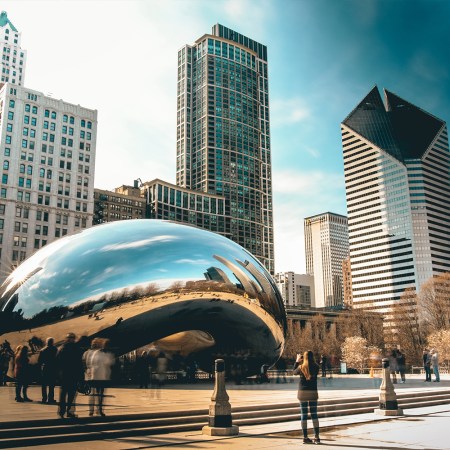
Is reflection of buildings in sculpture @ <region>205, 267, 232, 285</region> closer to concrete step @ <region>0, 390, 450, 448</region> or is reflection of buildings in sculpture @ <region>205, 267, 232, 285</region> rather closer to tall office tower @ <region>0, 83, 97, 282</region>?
concrete step @ <region>0, 390, 450, 448</region>

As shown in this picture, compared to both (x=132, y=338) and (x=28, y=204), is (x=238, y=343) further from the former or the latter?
(x=28, y=204)

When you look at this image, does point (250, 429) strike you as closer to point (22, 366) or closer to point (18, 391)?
point (18, 391)

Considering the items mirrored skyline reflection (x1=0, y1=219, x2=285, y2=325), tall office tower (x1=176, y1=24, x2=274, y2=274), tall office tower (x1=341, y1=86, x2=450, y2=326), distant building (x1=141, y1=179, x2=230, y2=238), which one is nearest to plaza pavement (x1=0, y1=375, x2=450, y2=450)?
mirrored skyline reflection (x1=0, y1=219, x2=285, y2=325)

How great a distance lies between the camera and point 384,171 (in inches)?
7170

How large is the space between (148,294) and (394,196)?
183378 millimetres

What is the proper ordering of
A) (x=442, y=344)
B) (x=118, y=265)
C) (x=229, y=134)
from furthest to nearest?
(x=229, y=134)
(x=442, y=344)
(x=118, y=265)

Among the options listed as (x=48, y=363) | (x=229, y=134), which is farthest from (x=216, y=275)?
(x=229, y=134)

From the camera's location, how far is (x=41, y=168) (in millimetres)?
93500

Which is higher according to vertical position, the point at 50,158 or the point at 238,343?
the point at 50,158

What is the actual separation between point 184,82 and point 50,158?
346 ft

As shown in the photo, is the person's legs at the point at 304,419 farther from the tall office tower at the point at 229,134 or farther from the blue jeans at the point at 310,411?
the tall office tower at the point at 229,134

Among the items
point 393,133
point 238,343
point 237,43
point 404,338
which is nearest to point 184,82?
point 237,43

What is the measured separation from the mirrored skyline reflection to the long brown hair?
115 centimetres

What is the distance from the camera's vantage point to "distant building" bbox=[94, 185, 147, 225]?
126500mm
